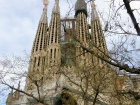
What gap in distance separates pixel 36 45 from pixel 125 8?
130 feet

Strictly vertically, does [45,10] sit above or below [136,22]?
above

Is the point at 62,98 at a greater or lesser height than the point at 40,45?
lesser

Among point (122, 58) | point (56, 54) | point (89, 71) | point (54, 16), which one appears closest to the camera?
point (122, 58)

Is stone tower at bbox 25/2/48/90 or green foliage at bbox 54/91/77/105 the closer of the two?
green foliage at bbox 54/91/77/105

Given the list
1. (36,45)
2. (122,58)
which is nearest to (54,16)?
(36,45)

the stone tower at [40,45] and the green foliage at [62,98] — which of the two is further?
the stone tower at [40,45]

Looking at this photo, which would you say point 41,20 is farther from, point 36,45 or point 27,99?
point 27,99

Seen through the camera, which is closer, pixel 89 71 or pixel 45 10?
pixel 89 71

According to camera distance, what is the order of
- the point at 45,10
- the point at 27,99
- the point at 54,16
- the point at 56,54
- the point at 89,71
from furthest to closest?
the point at 45,10 → the point at 54,16 → the point at 56,54 → the point at 27,99 → the point at 89,71

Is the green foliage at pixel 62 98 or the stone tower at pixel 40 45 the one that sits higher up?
the stone tower at pixel 40 45

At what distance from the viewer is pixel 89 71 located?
40.7 ft

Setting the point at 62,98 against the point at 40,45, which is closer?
the point at 62,98

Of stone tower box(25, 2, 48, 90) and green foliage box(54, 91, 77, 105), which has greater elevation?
stone tower box(25, 2, 48, 90)

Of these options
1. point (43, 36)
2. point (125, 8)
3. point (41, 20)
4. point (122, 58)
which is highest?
point (41, 20)
